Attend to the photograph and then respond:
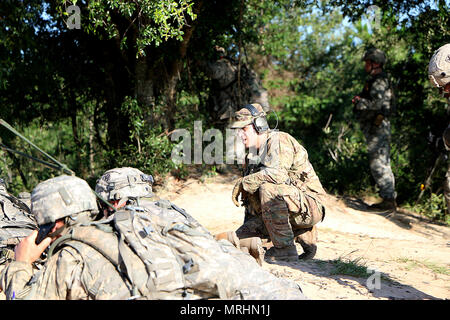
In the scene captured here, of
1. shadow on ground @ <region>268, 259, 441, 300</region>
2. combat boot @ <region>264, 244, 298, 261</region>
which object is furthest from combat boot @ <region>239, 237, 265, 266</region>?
combat boot @ <region>264, 244, 298, 261</region>

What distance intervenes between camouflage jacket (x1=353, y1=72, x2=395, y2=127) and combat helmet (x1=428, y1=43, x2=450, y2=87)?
15.4 feet

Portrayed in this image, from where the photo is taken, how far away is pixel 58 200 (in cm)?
290

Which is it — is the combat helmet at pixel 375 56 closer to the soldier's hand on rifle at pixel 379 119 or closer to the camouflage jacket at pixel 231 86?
the soldier's hand on rifle at pixel 379 119

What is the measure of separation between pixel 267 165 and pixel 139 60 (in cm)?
414

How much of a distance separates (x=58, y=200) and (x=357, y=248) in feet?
13.2

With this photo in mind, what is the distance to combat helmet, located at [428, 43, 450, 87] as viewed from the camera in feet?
11.5

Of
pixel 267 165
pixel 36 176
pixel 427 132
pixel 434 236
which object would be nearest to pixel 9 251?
pixel 267 165

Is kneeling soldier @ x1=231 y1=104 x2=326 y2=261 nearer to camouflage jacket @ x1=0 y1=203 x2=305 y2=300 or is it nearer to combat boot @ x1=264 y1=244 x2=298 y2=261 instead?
Result: combat boot @ x1=264 y1=244 x2=298 y2=261

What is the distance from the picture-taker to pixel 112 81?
847cm

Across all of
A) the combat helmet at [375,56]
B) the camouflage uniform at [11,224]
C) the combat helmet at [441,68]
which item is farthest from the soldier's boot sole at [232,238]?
the combat helmet at [375,56]

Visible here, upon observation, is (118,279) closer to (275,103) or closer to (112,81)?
(112,81)

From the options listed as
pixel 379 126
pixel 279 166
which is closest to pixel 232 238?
pixel 279 166

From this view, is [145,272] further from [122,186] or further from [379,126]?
[379,126]

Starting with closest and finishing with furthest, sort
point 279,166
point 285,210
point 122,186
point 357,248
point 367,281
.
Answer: point 122,186
point 367,281
point 285,210
point 279,166
point 357,248
